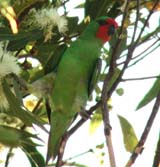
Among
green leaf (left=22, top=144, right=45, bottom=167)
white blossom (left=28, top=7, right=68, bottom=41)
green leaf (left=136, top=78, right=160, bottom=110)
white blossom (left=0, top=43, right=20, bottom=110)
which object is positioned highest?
white blossom (left=28, top=7, right=68, bottom=41)

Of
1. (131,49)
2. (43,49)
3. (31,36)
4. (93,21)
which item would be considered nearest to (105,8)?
(93,21)

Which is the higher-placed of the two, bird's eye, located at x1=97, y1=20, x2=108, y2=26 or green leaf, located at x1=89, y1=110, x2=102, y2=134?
bird's eye, located at x1=97, y1=20, x2=108, y2=26

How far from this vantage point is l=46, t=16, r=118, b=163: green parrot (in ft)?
4.11

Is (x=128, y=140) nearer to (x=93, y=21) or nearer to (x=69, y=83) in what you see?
(x=69, y=83)

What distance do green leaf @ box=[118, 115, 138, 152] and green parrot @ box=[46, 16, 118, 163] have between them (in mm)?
119

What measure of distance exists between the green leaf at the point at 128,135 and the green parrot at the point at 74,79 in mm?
119

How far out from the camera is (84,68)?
1304 millimetres

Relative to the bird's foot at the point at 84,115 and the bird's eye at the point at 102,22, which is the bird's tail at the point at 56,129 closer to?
the bird's foot at the point at 84,115

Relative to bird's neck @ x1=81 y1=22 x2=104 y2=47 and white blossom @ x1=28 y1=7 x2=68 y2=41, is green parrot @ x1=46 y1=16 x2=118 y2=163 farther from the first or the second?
white blossom @ x1=28 y1=7 x2=68 y2=41

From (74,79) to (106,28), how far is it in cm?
14

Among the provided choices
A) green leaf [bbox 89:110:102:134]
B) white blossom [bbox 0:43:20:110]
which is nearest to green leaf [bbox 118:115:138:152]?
green leaf [bbox 89:110:102:134]

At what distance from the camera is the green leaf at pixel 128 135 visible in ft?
4.03

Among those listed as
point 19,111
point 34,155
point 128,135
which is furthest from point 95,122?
point 19,111

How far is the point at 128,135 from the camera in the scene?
129 centimetres
